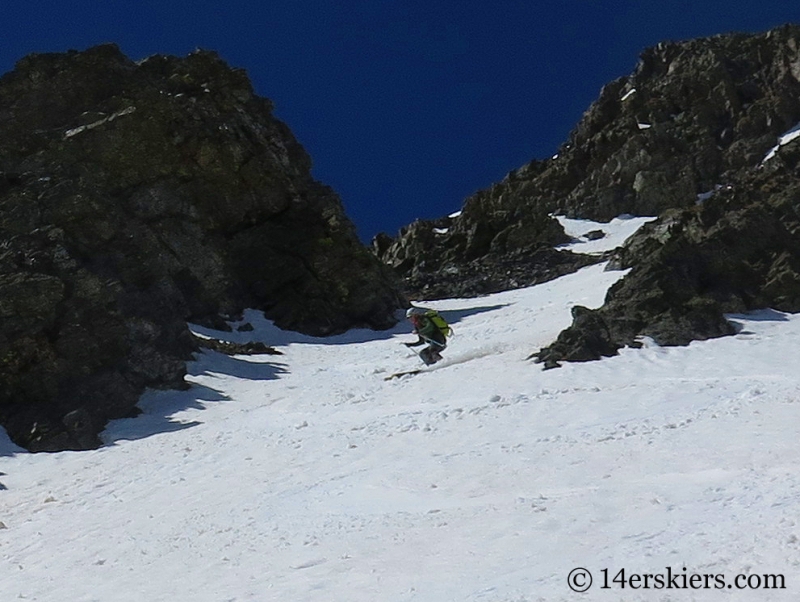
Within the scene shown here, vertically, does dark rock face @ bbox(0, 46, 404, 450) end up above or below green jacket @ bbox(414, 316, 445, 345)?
above

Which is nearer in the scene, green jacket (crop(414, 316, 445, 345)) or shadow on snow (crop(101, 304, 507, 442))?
shadow on snow (crop(101, 304, 507, 442))

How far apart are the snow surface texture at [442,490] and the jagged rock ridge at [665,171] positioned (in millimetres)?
10131

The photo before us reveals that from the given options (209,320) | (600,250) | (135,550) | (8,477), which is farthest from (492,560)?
(600,250)

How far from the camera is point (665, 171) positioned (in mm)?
78250

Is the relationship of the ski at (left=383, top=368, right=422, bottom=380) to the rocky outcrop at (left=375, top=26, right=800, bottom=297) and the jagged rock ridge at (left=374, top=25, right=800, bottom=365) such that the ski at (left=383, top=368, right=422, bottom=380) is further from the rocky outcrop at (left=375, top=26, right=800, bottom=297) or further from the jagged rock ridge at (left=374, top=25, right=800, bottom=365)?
the rocky outcrop at (left=375, top=26, right=800, bottom=297)

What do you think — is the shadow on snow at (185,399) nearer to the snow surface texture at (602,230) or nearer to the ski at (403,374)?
the ski at (403,374)

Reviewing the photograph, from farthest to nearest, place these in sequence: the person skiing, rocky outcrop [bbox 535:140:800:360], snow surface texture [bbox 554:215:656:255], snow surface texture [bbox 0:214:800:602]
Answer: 1. snow surface texture [bbox 554:215:656:255]
2. the person skiing
3. rocky outcrop [bbox 535:140:800:360]
4. snow surface texture [bbox 0:214:800:602]

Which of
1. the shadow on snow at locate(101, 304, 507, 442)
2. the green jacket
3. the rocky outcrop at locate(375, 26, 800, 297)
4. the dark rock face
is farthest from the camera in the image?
the rocky outcrop at locate(375, 26, 800, 297)

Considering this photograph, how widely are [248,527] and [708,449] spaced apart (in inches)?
228

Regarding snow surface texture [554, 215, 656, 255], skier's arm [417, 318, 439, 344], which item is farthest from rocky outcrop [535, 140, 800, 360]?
snow surface texture [554, 215, 656, 255]

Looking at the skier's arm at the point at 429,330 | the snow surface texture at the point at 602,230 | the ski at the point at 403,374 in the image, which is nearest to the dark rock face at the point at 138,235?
the ski at the point at 403,374

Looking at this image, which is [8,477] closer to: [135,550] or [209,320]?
[135,550]

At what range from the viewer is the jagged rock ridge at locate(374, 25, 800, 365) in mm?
28359

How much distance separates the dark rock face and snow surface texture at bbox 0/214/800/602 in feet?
7.08
